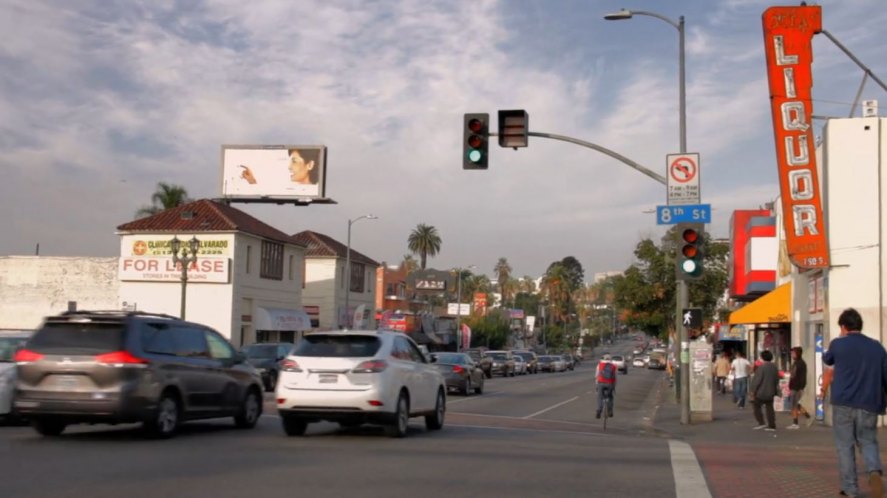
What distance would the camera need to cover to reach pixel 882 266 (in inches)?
814

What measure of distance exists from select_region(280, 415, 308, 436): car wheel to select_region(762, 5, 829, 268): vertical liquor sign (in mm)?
11910

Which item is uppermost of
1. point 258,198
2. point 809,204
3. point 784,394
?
point 258,198

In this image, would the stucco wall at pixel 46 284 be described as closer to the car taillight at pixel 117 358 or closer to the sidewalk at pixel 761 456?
the sidewalk at pixel 761 456

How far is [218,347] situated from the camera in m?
15.9

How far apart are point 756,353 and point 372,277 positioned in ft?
114

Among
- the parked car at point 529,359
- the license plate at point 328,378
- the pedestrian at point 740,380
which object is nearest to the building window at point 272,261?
the parked car at point 529,359

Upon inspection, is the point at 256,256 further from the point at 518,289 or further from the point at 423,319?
the point at 518,289

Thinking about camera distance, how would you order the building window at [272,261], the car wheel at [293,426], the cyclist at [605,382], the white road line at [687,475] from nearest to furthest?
1. the white road line at [687,475]
2. the car wheel at [293,426]
3. the cyclist at [605,382]
4. the building window at [272,261]

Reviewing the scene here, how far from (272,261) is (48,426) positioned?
4210 cm

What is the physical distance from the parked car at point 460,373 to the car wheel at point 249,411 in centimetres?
1542

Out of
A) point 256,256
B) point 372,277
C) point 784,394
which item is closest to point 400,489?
point 784,394

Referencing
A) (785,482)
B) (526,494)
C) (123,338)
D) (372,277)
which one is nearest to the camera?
(526,494)

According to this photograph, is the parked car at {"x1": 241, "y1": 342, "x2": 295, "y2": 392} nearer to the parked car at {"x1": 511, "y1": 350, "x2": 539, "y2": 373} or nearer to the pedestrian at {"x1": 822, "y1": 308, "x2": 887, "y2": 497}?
the pedestrian at {"x1": 822, "y1": 308, "x2": 887, "y2": 497}

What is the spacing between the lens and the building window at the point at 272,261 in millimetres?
54969
